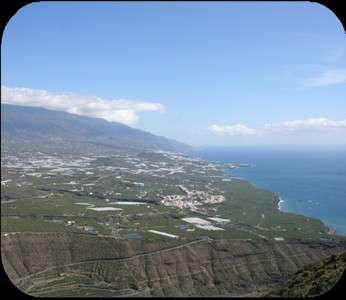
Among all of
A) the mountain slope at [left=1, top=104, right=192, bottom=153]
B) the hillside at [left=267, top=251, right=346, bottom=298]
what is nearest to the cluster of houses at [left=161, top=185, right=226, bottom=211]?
the hillside at [left=267, top=251, right=346, bottom=298]

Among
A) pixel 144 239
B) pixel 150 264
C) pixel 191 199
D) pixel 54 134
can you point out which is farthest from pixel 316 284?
pixel 54 134

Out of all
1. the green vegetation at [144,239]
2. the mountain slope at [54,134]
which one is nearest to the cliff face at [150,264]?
the green vegetation at [144,239]

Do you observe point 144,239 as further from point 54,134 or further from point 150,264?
point 54,134

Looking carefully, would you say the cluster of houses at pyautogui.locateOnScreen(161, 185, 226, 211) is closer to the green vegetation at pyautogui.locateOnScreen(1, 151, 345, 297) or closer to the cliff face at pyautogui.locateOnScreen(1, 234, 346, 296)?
the green vegetation at pyautogui.locateOnScreen(1, 151, 345, 297)

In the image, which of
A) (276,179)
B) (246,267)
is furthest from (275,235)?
(276,179)

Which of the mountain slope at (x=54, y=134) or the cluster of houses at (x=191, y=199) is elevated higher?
the mountain slope at (x=54, y=134)

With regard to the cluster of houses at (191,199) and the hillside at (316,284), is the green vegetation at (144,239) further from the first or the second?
the hillside at (316,284)
